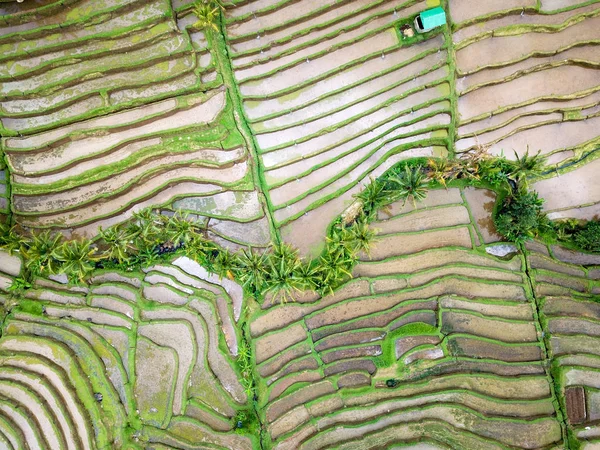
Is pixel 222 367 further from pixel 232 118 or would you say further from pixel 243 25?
pixel 243 25

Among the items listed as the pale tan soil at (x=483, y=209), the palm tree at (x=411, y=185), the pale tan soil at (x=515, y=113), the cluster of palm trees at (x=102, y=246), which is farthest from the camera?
the pale tan soil at (x=483, y=209)

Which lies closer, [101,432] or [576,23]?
[101,432]

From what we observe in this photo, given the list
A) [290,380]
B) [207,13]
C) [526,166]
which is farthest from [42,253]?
[526,166]

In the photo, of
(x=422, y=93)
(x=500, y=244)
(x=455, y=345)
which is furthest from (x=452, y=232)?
(x=422, y=93)

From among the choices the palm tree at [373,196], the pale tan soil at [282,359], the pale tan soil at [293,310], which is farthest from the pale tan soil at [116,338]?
the palm tree at [373,196]

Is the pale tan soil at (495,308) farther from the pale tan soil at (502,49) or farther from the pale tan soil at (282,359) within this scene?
the pale tan soil at (502,49)

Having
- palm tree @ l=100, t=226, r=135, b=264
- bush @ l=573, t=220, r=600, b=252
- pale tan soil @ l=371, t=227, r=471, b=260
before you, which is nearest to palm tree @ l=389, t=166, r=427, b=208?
pale tan soil @ l=371, t=227, r=471, b=260

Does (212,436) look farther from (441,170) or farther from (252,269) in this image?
(441,170)
